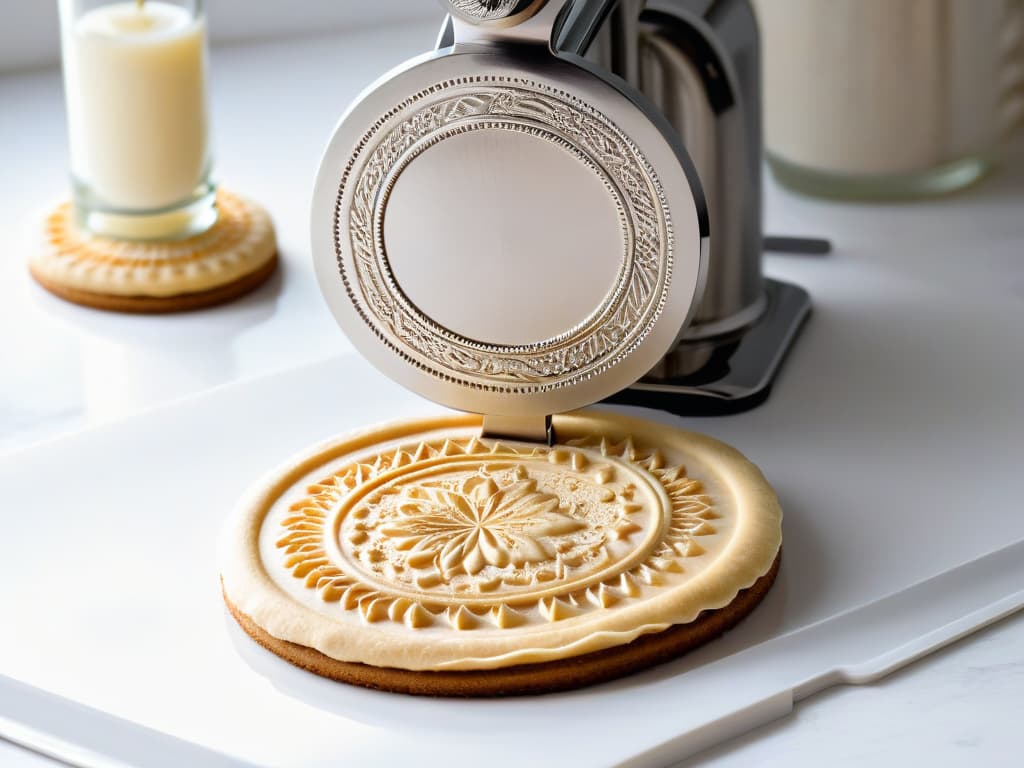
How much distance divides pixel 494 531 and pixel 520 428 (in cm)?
9

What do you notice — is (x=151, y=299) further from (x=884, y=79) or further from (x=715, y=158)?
(x=884, y=79)

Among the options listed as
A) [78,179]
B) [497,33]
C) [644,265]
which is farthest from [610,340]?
[78,179]

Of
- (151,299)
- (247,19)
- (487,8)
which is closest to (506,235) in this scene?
(487,8)

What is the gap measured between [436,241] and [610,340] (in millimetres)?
96

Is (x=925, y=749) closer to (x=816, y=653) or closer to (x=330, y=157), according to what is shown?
(x=816, y=653)

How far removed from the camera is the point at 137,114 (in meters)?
0.96

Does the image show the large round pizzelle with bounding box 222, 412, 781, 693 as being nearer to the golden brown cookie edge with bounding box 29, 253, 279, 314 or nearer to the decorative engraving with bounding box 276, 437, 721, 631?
the decorative engraving with bounding box 276, 437, 721, 631

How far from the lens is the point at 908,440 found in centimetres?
79

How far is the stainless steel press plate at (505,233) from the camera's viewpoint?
656mm

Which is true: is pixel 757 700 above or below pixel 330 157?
below

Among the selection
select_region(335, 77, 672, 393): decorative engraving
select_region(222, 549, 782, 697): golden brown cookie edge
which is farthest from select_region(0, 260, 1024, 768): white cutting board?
select_region(335, 77, 672, 393): decorative engraving

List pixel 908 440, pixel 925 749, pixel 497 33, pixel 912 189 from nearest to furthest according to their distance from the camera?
pixel 925 749 → pixel 497 33 → pixel 908 440 → pixel 912 189

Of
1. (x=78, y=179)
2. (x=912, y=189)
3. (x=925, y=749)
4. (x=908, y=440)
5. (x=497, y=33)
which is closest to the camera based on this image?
(x=925, y=749)


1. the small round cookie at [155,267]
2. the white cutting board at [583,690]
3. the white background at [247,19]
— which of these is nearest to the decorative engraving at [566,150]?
the white cutting board at [583,690]
